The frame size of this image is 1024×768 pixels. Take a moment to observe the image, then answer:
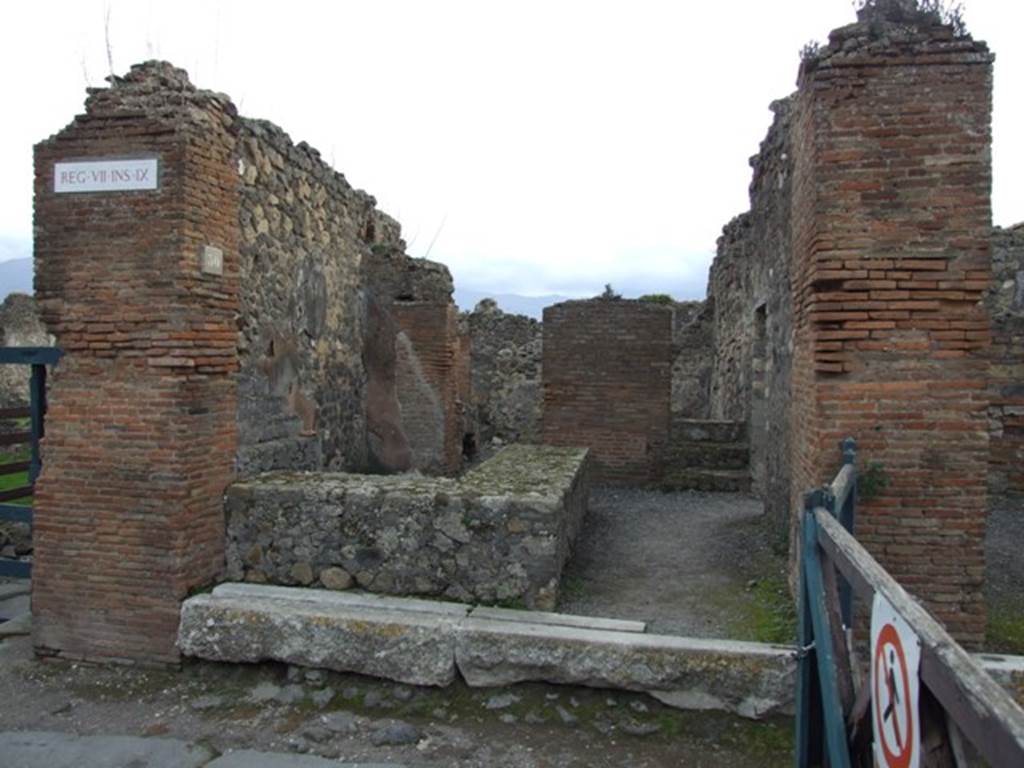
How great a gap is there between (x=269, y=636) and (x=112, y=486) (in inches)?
59.7

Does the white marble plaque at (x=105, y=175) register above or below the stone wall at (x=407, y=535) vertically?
above

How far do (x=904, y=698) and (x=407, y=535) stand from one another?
384 cm

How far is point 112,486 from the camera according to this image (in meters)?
5.41

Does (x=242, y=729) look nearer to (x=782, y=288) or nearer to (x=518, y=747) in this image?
(x=518, y=747)

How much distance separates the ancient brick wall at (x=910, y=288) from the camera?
177 inches

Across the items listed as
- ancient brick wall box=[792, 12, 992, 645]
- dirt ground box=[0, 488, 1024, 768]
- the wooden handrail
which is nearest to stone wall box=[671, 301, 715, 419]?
dirt ground box=[0, 488, 1024, 768]

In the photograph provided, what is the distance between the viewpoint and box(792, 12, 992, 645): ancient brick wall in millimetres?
4492

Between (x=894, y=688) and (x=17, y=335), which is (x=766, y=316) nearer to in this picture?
(x=894, y=688)

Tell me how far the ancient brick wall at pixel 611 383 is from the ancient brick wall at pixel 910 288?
588 cm

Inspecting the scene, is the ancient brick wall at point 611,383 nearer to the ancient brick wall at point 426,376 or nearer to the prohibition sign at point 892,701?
the ancient brick wall at point 426,376

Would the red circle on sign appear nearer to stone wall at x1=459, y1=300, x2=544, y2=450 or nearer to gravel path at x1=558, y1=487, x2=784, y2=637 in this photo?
gravel path at x1=558, y1=487, x2=784, y2=637

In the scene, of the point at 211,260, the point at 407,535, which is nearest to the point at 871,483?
the point at 407,535

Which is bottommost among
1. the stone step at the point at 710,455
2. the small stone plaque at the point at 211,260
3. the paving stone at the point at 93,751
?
the paving stone at the point at 93,751

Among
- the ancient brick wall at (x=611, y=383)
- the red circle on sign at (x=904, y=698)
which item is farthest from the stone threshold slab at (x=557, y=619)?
the ancient brick wall at (x=611, y=383)
